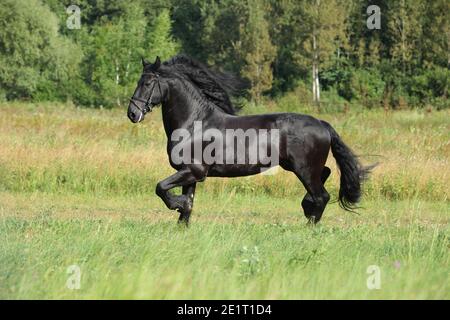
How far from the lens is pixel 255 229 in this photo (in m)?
7.82

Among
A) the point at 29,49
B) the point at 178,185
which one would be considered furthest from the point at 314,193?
the point at 29,49

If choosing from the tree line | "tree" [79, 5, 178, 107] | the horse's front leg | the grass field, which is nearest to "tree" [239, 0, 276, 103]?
the tree line

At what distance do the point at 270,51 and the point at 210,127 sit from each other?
110ft

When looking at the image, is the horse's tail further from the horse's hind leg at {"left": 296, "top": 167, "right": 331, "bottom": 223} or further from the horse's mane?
the horse's mane

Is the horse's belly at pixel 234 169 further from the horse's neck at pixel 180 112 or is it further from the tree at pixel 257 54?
the tree at pixel 257 54

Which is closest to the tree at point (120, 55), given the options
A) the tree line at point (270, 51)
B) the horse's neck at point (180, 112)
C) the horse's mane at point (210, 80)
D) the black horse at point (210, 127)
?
the tree line at point (270, 51)

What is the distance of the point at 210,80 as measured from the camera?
29.1 feet

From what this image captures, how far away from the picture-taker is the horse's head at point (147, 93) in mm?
8086

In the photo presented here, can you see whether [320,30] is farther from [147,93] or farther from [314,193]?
[147,93]

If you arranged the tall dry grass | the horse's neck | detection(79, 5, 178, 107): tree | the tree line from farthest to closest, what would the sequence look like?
detection(79, 5, 178, 107): tree, the tree line, the tall dry grass, the horse's neck

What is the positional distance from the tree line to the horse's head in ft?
91.1

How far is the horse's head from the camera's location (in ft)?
26.5

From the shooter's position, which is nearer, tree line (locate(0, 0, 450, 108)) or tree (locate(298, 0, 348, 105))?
tree line (locate(0, 0, 450, 108))

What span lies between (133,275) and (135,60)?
36718mm
